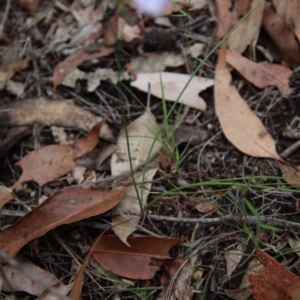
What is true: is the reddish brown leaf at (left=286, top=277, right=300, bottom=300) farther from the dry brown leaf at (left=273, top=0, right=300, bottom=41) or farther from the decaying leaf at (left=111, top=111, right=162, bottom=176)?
the dry brown leaf at (left=273, top=0, right=300, bottom=41)

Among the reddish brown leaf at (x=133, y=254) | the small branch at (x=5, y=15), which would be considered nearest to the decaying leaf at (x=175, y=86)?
the reddish brown leaf at (x=133, y=254)

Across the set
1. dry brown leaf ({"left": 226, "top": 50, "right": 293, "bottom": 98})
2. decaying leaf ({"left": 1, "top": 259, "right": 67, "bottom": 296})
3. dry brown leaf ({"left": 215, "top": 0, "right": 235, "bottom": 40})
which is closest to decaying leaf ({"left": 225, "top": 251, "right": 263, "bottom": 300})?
decaying leaf ({"left": 1, "top": 259, "right": 67, "bottom": 296})

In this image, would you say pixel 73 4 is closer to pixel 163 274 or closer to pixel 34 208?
pixel 34 208

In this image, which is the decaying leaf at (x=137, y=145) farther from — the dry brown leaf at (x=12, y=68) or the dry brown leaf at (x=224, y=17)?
the dry brown leaf at (x=12, y=68)

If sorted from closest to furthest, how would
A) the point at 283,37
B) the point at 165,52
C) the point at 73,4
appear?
the point at 283,37
the point at 165,52
the point at 73,4

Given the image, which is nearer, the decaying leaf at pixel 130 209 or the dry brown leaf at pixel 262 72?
the decaying leaf at pixel 130 209

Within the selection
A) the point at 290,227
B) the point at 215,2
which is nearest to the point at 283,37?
the point at 215,2
